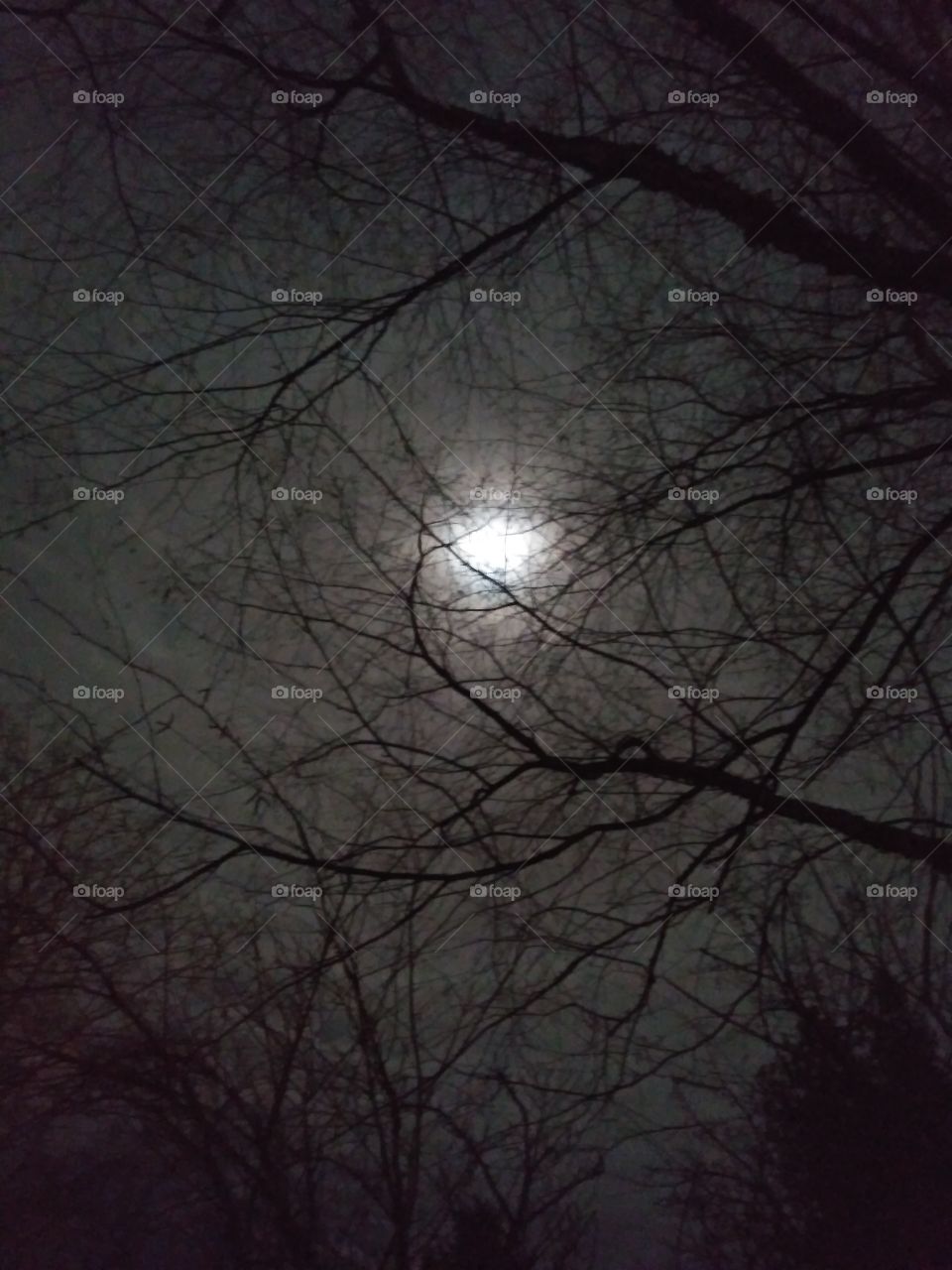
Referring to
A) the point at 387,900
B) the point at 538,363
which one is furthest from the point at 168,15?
the point at 387,900

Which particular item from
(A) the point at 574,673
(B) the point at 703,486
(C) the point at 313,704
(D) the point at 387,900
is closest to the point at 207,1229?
(D) the point at 387,900

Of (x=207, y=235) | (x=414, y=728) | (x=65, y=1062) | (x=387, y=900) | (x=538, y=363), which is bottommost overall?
(x=65, y=1062)

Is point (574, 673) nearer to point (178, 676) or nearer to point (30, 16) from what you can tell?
point (178, 676)

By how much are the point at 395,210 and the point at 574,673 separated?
2.05 feet

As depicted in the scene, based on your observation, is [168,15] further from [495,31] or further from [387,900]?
[387,900]

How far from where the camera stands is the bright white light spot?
1.17 m

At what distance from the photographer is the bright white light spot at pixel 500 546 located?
117 cm

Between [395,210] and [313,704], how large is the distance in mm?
628

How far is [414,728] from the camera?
1.17 metres

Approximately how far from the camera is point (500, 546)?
46.3 inches

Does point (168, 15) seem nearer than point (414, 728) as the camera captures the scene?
No

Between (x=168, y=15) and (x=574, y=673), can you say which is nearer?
(x=574, y=673)

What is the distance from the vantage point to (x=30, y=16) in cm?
129

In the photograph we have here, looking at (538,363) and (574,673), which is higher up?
(538,363)
